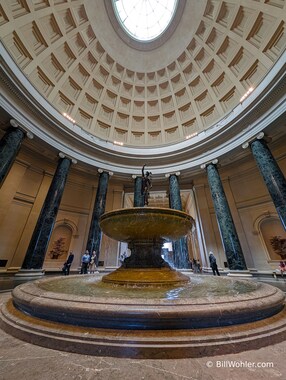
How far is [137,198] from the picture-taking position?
1086 cm

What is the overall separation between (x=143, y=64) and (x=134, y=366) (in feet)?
64.3

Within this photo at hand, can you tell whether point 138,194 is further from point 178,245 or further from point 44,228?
point 44,228

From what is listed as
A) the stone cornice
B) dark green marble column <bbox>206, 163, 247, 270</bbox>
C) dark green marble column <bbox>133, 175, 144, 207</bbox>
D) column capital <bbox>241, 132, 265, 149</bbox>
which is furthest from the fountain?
the stone cornice

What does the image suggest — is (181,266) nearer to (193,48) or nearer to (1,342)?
(1,342)

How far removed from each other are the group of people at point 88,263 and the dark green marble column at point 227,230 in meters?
6.58

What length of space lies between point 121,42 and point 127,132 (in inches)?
321

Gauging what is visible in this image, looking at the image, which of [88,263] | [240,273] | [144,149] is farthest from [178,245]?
[144,149]

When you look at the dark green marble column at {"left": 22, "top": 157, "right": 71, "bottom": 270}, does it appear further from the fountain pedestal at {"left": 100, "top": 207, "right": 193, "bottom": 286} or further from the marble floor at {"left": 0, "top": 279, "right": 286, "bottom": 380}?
the marble floor at {"left": 0, "top": 279, "right": 286, "bottom": 380}

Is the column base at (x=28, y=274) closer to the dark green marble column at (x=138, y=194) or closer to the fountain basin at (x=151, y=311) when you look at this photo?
the fountain basin at (x=151, y=311)

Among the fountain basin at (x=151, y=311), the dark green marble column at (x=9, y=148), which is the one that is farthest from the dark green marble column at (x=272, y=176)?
the dark green marble column at (x=9, y=148)

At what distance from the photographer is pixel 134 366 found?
3.93 feet

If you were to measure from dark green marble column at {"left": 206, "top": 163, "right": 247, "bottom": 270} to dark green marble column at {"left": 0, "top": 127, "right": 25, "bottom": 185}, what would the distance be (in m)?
9.85

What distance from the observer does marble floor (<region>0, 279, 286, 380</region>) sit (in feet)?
3.61

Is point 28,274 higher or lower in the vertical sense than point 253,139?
lower
